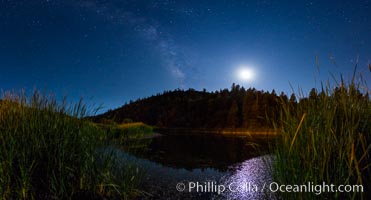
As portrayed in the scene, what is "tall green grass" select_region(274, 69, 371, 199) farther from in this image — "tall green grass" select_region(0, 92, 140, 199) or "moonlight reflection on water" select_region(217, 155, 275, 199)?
"tall green grass" select_region(0, 92, 140, 199)

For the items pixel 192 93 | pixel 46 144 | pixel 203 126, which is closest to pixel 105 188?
pixel 46 144

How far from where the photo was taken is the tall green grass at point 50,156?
16.1 ft

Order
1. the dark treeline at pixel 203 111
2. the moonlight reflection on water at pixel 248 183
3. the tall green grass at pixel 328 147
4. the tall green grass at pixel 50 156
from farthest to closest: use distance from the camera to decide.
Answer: the dark treeline at pixel 203 111
the moonlight reflection on water at pixel 248 183
the tall green grass at pixel 50 156
the tall green grass at pixel 328 147

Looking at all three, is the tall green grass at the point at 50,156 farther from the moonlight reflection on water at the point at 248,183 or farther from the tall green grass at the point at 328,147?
the tall green grass at the point at 328,147

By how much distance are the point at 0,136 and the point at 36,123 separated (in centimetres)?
65

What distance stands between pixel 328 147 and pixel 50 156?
4.98 m

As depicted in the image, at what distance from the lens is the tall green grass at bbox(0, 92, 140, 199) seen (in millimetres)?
4918

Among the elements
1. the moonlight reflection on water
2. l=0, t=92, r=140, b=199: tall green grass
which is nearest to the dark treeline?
the moonlight reflection on water

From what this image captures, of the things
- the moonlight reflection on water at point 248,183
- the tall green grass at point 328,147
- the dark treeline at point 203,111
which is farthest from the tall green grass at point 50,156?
the dark treeline at point 203,111

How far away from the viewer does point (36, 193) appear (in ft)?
16.8

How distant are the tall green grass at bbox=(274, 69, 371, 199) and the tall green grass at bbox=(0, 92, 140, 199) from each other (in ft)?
11.3

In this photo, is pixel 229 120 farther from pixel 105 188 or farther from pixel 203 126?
pixel 105 188

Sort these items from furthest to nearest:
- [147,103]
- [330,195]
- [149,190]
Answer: [147,103], [149,190], [330,195]

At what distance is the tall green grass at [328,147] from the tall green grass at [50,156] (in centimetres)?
344
